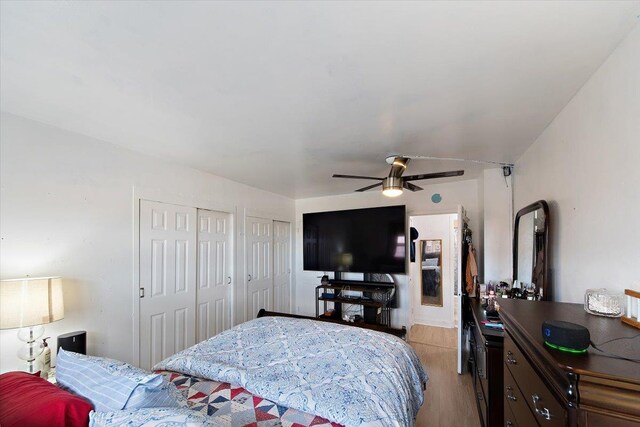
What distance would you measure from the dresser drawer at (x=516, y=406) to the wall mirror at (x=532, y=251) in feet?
2.63

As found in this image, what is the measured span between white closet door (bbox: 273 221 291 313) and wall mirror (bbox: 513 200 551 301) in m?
3.62

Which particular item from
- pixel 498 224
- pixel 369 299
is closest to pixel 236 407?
pixel 369 299

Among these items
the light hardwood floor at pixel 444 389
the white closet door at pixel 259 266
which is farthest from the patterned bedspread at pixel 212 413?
the white closet door at pixel 259 266

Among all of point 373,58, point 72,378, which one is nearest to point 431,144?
point 373,58

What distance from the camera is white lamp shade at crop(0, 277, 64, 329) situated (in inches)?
65.3

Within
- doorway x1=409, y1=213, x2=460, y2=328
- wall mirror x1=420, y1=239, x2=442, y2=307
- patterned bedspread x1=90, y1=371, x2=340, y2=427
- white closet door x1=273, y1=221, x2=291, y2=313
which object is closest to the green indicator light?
patterned bedspread x1=90, y1=371, x2=340, y2=427

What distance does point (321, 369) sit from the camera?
1.68 metres

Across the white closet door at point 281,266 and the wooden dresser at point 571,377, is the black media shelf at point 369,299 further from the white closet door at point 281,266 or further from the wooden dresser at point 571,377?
the wooden dresser at point 571,377

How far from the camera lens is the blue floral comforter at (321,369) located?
1371 mm

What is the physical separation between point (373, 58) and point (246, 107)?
35.4 inches

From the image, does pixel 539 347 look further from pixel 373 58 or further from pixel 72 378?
pixel 72 378

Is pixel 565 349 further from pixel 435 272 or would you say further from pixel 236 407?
pixel 435 272

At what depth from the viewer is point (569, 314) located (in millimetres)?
1208

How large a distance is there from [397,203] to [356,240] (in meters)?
0.95
